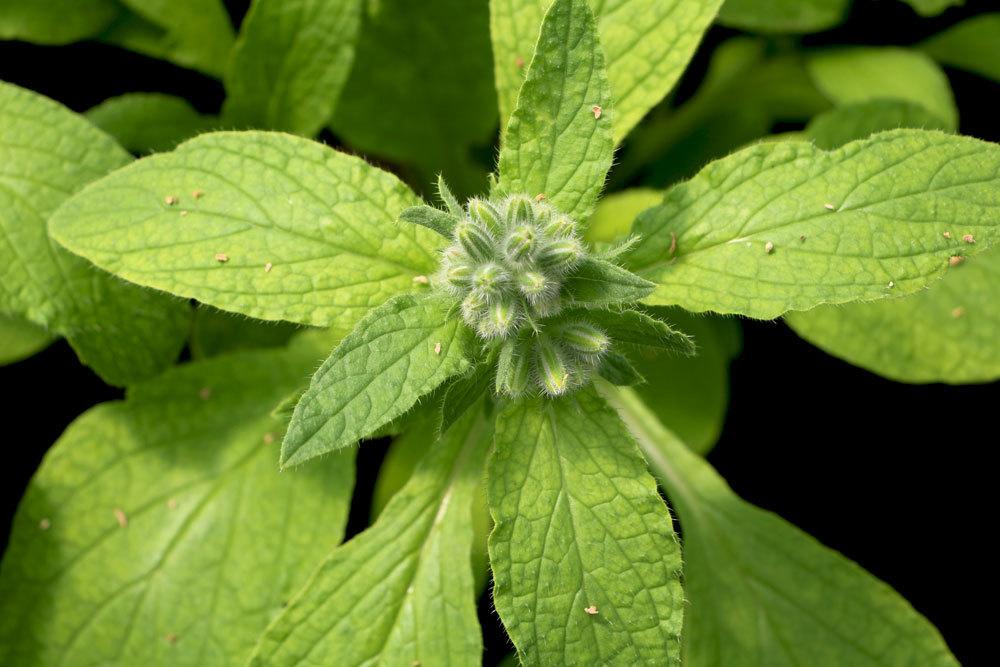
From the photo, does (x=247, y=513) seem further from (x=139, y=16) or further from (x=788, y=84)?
(x=788, y=84)

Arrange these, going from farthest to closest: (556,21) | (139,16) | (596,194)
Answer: (139,16) < (596,194) < (556,21)

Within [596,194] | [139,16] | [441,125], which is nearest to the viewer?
[596,194]

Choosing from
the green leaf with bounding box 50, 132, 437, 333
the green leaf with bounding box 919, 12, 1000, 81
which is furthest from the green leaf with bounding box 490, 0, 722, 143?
the green leaf with bounding box 919, 12, 1000, 81

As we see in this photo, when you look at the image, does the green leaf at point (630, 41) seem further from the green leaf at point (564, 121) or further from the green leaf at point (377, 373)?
the green leaf at point (377, 373)

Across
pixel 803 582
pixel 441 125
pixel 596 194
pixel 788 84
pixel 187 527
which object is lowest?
pixel 187 527

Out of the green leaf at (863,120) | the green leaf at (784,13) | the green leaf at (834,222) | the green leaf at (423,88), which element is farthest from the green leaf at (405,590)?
the green leaf at (784,13)

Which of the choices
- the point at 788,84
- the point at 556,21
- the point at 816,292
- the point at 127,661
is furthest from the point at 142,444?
the point at 788,84

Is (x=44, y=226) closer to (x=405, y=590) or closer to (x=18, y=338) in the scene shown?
(x=18, y=338)
